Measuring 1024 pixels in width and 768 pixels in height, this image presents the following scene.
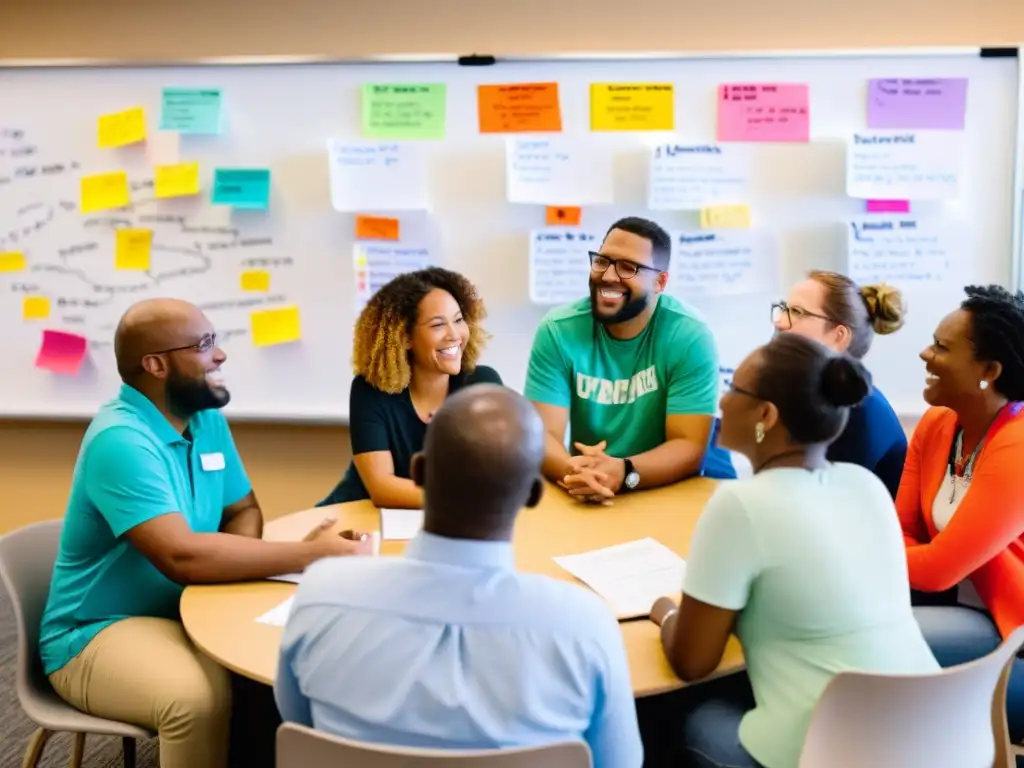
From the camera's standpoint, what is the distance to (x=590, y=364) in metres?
2.75

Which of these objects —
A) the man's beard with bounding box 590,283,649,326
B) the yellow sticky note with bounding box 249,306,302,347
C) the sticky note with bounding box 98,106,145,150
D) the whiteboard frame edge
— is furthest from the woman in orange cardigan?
the sticky note with bounding box 98,106,145,150

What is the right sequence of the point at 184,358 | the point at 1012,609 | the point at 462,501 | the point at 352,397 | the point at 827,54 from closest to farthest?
the point at 462,501 < the point at 1012,609 < the point at 184,358 < the point at 352,397 < the point at 827,54

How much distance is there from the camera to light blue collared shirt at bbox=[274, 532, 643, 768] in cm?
116

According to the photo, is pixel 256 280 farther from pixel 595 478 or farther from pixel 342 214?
pixel 595 478

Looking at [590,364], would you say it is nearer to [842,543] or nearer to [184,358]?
[184,358]

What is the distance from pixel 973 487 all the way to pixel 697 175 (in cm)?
171

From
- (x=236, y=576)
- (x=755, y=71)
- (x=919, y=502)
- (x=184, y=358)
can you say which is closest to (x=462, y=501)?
(x=236, y=576)

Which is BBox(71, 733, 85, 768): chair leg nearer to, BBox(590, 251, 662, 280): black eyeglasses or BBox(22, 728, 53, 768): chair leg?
BBox(22, 728, 53, 768): chair leg

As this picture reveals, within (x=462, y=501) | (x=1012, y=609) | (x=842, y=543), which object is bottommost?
(x=1012, y=609)

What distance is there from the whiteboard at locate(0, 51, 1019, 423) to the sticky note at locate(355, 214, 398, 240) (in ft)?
0.18

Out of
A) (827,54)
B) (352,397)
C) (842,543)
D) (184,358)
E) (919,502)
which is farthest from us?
(827,54)

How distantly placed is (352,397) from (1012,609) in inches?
63.2

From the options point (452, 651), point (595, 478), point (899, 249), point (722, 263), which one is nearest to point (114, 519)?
point (452, 651)

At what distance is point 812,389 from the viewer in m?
1.52
